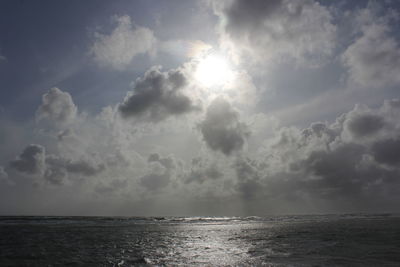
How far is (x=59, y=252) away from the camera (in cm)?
2914

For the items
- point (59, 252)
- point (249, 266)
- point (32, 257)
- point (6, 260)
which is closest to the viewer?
point (249, 266)

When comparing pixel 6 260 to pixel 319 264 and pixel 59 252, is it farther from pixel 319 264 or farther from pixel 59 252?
pixel 319 264

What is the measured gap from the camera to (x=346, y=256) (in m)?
26.2

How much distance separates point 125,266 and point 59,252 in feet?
36.1

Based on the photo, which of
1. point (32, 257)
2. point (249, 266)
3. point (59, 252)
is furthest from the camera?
point (59, 252)

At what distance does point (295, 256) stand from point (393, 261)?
7502 mm

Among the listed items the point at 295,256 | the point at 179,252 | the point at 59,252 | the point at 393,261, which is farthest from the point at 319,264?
the point at 59,252

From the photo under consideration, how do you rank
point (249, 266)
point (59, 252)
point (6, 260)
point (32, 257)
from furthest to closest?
point (59, 252), point (32, 257), point (6, 260), point (249, 266)

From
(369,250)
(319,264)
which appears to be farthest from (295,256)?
(369,250)

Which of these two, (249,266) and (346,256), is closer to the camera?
(249,266)

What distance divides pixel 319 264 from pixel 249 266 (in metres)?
5.35

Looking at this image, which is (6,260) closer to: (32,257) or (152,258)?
(32,257)

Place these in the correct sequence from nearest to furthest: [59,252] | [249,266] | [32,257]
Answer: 1. [249,266]
2. [32,257]
3. [59,252]

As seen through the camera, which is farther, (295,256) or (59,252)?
(59,252)
